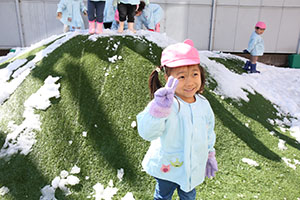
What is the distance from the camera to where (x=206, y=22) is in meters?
7.39

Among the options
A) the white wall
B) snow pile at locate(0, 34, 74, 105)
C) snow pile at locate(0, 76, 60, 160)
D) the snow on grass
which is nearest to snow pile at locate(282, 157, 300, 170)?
the snow on grass

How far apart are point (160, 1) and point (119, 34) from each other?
4166 millimetres

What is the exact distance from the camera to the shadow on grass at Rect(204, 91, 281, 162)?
2.60m

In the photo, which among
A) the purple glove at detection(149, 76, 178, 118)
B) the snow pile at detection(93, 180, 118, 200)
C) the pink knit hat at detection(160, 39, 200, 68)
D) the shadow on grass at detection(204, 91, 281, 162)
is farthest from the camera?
the shadow on grass at detection(204, 91, 281, 162)

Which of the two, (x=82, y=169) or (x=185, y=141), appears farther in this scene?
(x=82, y=169)

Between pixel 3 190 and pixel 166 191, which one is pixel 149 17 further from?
pixel 166 191

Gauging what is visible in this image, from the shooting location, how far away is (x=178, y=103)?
1317mm

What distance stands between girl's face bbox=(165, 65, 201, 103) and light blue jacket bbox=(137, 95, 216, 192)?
2.7 inches

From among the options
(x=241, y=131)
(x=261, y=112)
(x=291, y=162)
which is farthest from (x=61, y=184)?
(x=261, y=112)

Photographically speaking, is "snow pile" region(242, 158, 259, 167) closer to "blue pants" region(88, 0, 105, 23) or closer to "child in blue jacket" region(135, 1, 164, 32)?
"blue pants" region(88, 0, 105, 23)

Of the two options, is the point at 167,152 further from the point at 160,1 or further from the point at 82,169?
the point at 160,1

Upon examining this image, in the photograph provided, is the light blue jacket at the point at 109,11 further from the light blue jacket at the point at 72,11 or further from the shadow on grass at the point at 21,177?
the shadow on grass at the point at 21,177

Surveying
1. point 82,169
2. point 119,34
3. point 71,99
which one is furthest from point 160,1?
point 82,169

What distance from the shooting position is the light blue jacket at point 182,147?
1306 mm
